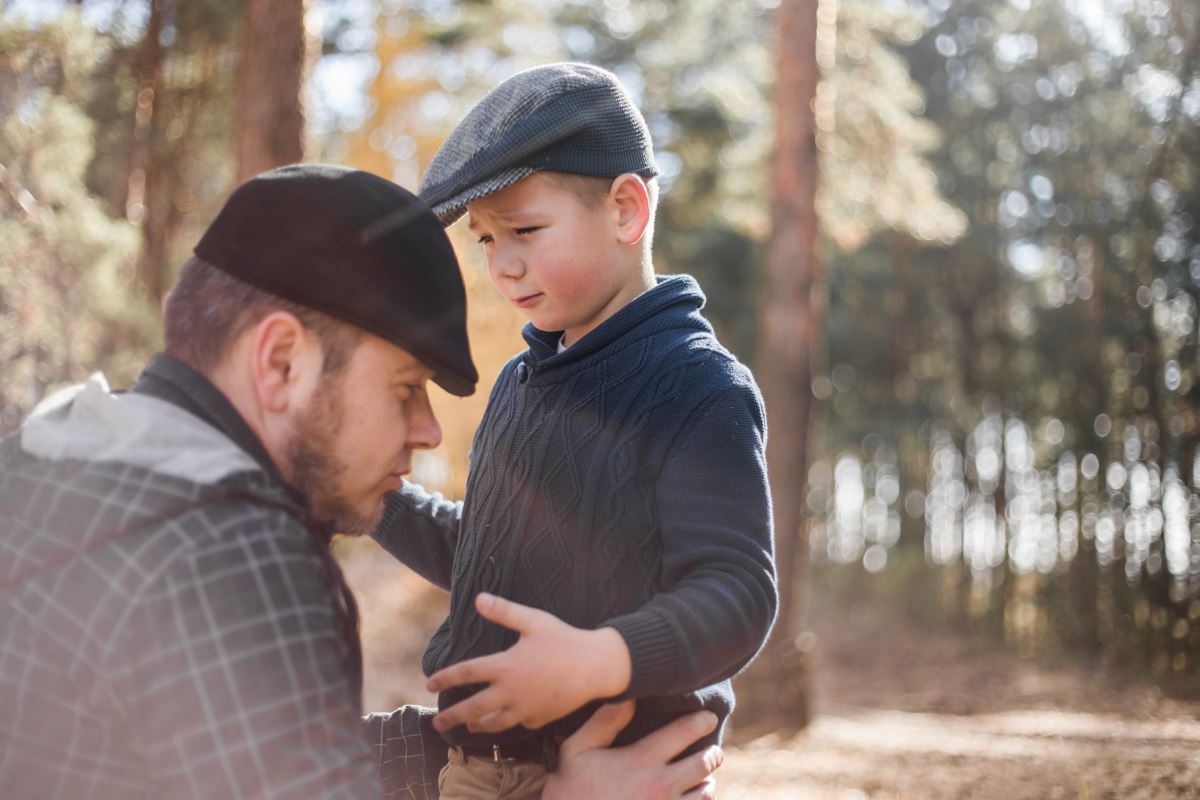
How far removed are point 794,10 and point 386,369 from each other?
7.76 meters

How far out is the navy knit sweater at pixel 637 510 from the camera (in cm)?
168

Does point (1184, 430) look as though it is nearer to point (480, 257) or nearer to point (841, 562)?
point (480, 257)

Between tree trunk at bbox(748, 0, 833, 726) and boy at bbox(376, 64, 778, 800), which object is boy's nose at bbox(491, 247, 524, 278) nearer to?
boy at bbox(376, 64, 778, 800)

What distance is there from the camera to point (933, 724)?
10227mm

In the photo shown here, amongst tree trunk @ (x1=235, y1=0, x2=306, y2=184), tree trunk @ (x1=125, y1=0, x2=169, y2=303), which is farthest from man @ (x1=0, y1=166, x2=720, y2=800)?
tree trunk @ (x1=125, y1=0, x2=169, y2=303)

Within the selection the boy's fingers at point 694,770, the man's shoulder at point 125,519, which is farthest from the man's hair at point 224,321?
the boy's fingers at point 694,770

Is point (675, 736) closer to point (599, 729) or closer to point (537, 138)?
point (599, 729)

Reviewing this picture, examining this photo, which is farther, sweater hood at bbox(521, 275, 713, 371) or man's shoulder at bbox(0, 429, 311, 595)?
sweater hood at bbox(521, 275, 713, 371)

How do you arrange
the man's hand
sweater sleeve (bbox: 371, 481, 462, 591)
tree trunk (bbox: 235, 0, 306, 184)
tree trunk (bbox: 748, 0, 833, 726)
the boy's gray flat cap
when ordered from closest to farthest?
1. the man's hand
2. the boy's gray flat cap
3. sweater sleeve (bbox: 371, 481, 462, 591)
4. tree trunk (bbox: 235, 0, 306, 184)
5. tree trunk (bbox: 748, 0, 833, 726)

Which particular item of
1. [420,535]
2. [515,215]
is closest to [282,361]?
[515,215]

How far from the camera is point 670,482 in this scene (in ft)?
6.16

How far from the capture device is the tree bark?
839 cm

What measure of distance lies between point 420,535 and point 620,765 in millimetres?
847

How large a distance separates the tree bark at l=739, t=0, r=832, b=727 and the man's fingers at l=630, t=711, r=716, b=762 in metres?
6.57
